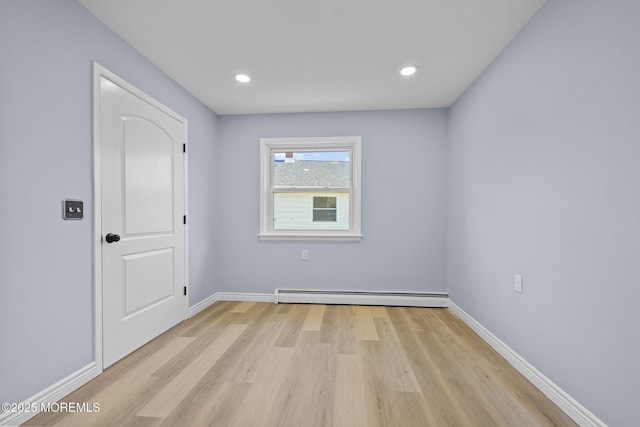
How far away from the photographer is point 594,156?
136 cm

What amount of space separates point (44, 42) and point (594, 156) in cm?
297

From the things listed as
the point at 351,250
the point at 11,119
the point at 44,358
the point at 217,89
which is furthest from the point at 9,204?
the point at 351,250

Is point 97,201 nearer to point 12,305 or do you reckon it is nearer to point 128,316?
point 12,305

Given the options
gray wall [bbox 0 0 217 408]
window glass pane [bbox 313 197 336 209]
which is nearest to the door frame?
gray wall [bbox 0 0 217 408]

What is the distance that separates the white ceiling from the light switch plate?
1.26 metres

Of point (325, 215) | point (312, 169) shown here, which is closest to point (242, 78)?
point (312, 169)

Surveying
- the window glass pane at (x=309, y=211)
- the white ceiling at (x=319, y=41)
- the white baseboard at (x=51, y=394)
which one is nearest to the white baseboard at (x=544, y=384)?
the window glass pane at (x=309, y=211)

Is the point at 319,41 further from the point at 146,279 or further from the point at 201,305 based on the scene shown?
the point at 201,305

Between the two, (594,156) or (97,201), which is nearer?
(594,156)

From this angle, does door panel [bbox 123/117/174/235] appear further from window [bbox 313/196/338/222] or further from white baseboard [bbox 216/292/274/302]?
window [bbox 313/196/338/222]

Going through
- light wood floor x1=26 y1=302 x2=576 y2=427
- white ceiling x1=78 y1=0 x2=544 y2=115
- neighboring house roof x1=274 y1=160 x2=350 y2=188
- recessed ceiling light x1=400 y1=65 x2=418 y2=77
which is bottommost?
light wood floor x1=26 y1=302 x2=576 y2=427

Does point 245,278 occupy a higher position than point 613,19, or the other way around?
point 613,19
